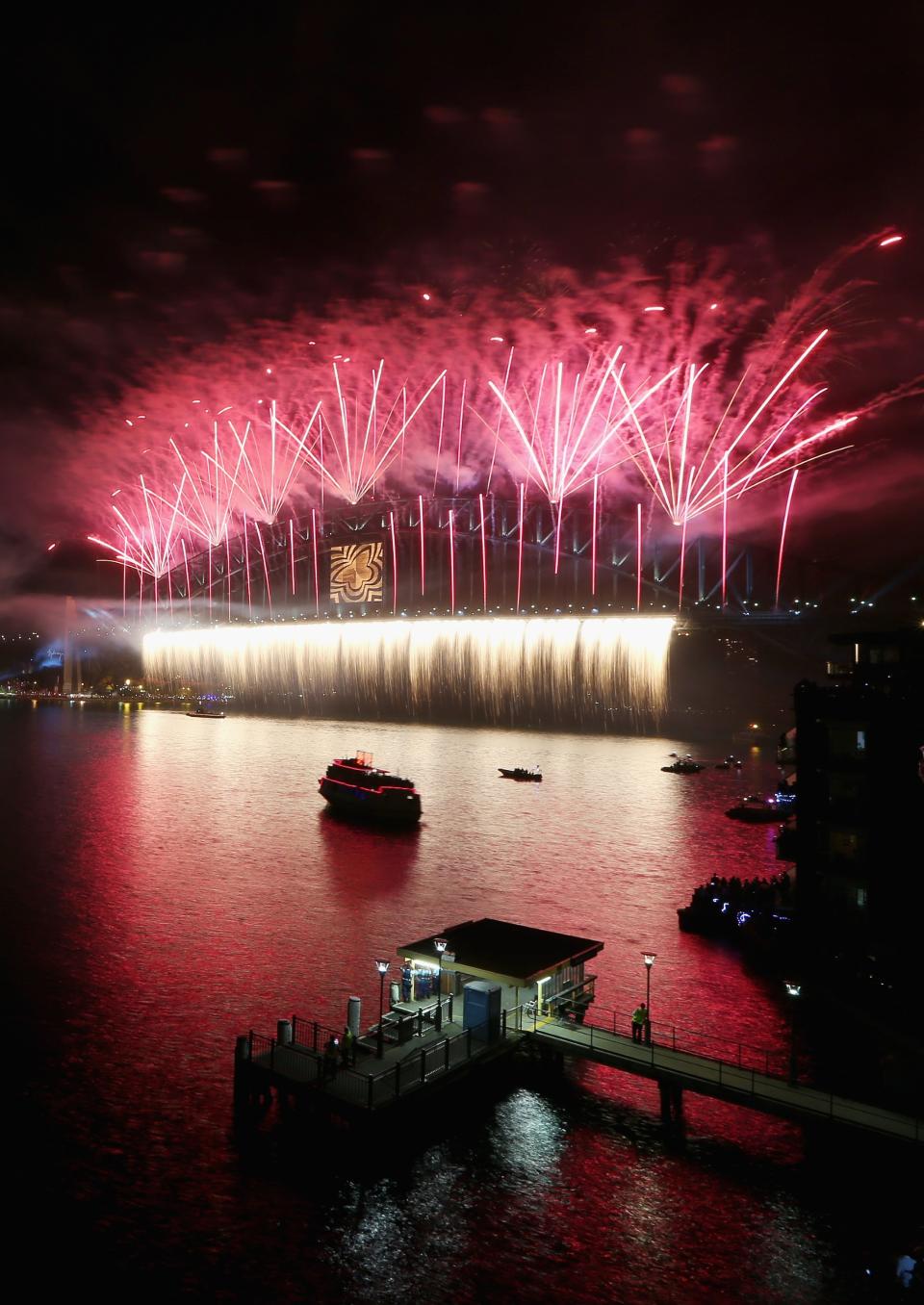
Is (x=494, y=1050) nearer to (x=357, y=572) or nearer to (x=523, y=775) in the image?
(x=523, y=775)

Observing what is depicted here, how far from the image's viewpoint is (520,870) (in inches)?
1063

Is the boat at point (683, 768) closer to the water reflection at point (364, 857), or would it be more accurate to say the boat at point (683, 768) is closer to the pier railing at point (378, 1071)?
the water reflection at point (364, 857)

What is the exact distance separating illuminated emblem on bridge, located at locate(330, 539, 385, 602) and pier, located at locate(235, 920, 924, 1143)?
69756 millimetres

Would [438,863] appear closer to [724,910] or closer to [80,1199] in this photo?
[724,910]

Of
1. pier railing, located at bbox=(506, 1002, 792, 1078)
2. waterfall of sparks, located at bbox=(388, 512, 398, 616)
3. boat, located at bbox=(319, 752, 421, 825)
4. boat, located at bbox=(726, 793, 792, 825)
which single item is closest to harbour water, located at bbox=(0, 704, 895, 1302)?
pier railing, located at bbox=(506, 1002, 792, 1078)

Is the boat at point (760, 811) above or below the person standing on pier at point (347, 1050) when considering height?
below

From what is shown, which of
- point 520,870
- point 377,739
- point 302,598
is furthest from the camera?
point 302,598

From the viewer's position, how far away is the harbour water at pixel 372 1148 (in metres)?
8.98

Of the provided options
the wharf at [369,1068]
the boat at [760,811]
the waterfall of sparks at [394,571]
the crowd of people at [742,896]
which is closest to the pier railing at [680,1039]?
the wharf at [369,1068]

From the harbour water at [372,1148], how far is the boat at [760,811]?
3.29 m

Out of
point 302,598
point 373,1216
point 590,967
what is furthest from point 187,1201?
point 302,598

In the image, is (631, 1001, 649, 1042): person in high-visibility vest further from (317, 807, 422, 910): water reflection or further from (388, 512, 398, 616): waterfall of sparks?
(388, 512, 398, 616): waterfall of sparks

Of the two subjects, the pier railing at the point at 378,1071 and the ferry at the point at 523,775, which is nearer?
the pier railing at the point at 378,1071

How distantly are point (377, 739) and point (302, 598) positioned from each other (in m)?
22.6
